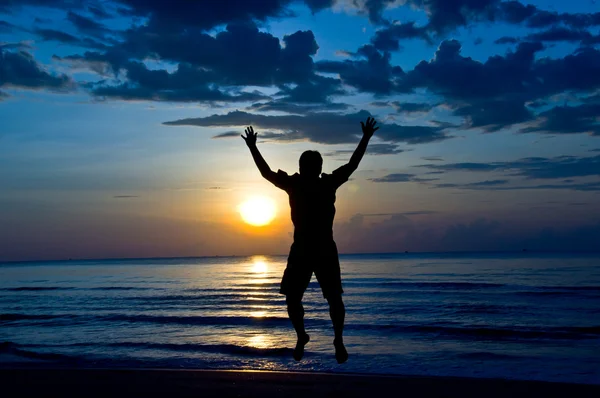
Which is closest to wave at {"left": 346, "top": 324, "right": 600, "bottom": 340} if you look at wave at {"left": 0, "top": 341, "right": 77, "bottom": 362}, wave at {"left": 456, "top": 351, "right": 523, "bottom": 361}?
wave at {"left": 456, "top": 351, "right": 523, "bottom": 361}

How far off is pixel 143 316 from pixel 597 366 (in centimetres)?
1502

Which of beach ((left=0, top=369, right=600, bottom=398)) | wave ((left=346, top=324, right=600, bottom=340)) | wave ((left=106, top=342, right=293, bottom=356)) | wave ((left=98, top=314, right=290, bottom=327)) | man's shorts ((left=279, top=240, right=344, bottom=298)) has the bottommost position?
wave ((left=346, top=324, right=600, bottom=340))

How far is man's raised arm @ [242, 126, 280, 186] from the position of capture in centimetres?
568

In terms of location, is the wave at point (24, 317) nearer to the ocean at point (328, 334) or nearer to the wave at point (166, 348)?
the ocean at point (328, 334)

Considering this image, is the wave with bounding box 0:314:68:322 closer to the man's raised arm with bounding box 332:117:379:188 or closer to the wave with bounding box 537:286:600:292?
the man's raised arm with bounding box 332:117:379:188

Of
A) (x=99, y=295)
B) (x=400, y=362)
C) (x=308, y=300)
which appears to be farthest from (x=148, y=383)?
(x=99, y=295)

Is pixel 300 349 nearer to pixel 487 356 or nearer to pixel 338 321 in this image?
pixel 338 321

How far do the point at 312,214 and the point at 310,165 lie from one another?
19.9 inches

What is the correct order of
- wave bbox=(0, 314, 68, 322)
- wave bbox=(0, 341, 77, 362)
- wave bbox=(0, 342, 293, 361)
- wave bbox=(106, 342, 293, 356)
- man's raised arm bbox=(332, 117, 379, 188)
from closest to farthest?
1. man's raised arm bbox=(332, 117, 379, 188)
2. wave bbox=(0, 341, 77, 362)
3. wave bbox=(0, 342, 293, 361)
4. wave bbox=(106, 342, 293, 356)
5. wave bbox=(0, 314, 68, 322)

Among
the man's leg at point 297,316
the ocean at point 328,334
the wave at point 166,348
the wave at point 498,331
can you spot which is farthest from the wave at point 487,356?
the man's leg at point 297,316

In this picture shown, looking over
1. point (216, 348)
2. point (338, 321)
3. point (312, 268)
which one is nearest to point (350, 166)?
point (312, 268)

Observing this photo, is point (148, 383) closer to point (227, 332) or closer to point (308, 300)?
point (227, 332)

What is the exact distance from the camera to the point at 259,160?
18.7 feet

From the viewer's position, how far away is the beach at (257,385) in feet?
23.0
